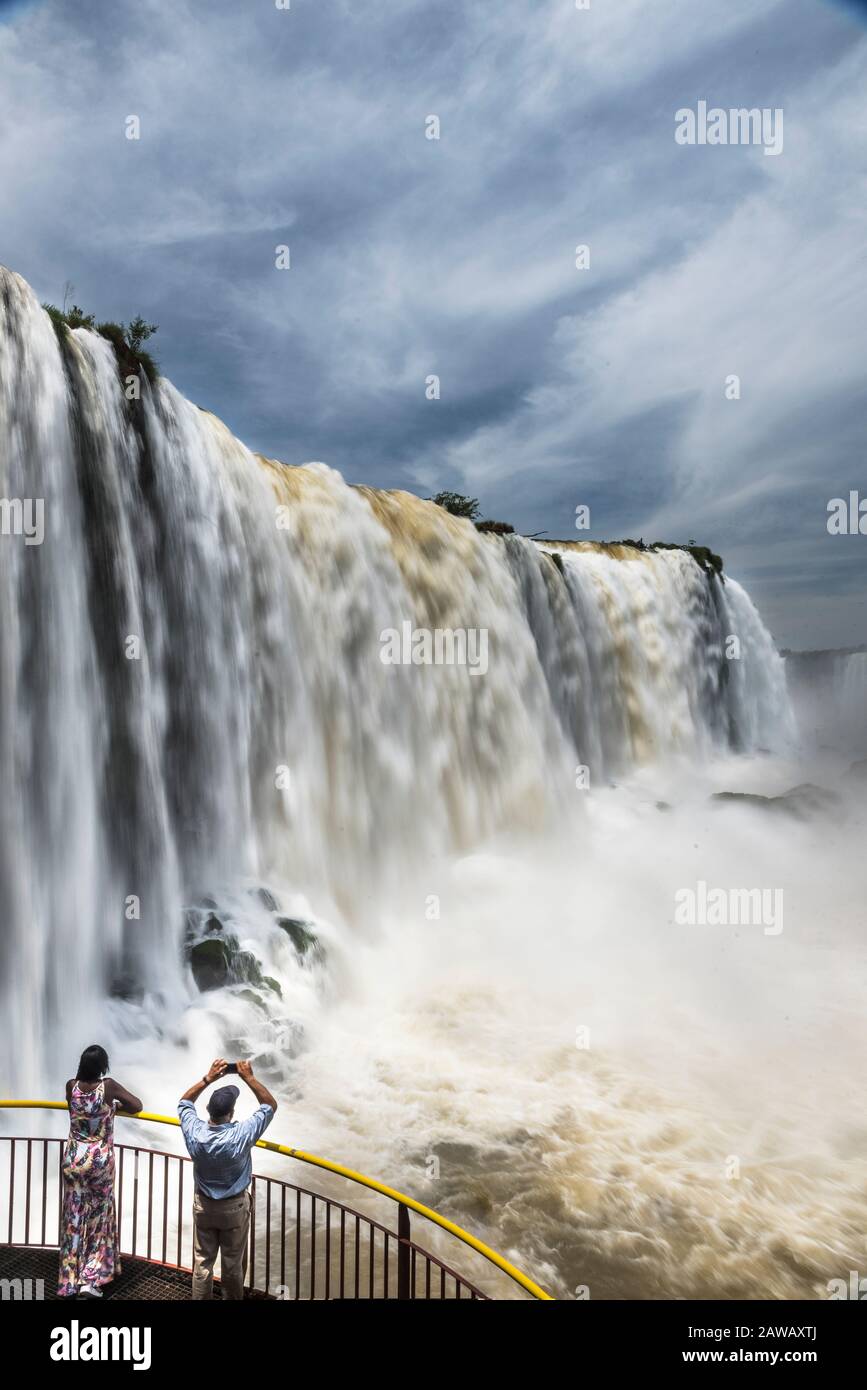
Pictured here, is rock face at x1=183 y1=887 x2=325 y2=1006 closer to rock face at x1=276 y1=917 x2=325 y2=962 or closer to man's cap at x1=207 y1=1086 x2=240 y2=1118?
rock face at x1=276 y1=917 x2=325 y2=962

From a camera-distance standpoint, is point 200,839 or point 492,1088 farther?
point 200,839

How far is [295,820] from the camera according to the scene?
1458cm

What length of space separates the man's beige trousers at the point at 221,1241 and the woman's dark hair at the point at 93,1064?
36.8 inches

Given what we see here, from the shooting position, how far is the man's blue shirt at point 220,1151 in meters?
4.59

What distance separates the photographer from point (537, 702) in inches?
831

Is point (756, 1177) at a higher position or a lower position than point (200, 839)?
lower

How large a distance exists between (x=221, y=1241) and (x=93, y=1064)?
51.5 inches

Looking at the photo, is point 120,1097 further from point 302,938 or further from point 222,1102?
point 302,938

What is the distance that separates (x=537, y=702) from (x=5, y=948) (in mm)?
14430

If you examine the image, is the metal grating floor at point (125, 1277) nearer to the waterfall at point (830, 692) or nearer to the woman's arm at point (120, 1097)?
the woman's arm at point (120, 1097)

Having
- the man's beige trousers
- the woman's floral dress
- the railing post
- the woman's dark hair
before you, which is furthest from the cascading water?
the woman's dark hair

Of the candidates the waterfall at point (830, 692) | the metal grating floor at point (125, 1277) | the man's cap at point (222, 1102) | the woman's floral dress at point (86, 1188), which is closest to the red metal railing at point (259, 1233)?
the metal grating floor at point (125, 1277)
